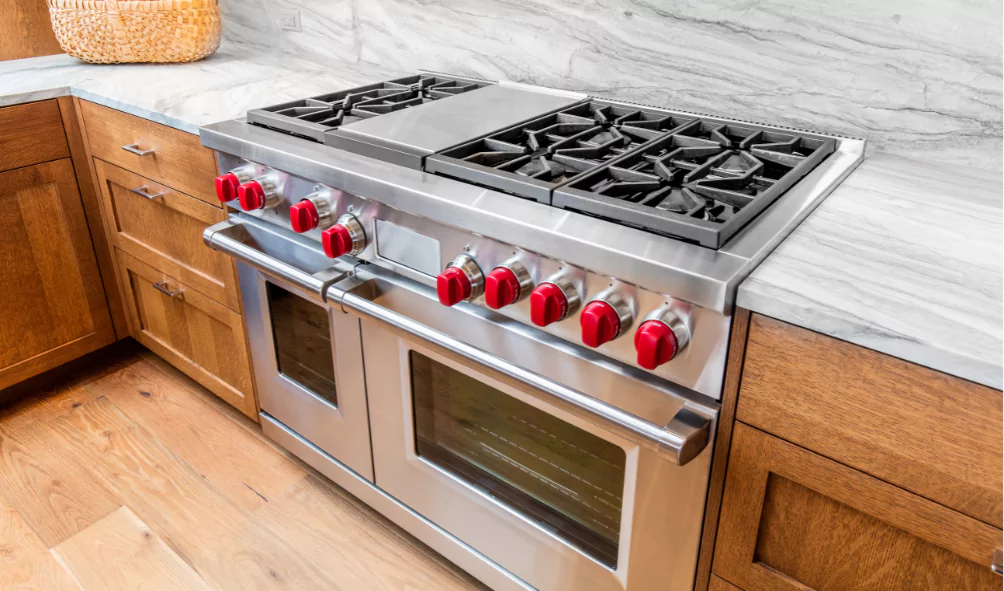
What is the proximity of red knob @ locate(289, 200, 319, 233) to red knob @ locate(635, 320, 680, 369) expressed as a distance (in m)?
0.61

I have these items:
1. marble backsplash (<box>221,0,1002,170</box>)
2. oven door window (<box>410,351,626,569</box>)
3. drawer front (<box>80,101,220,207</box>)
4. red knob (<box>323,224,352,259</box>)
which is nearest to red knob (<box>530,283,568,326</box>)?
oven door window (<box>410,351,626,569</box>)

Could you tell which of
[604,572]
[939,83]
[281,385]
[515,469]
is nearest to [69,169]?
[281,385]

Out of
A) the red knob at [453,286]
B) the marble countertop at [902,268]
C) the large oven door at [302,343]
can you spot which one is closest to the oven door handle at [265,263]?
the large oven door at [302,343]

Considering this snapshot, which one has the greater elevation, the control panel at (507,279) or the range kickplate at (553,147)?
the range kickplate at (553,147)

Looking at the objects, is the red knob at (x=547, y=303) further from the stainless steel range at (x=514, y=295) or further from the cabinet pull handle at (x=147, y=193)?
the cabinet pull handle at (x=147, y=193)

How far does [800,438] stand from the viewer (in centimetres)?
81

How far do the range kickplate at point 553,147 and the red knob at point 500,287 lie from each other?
12cm

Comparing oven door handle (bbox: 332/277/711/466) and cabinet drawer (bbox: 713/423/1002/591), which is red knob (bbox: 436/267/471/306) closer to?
oven door handle (bbox: 332/277/711/466)

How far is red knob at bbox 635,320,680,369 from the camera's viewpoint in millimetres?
801

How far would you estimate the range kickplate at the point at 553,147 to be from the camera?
3.34ft

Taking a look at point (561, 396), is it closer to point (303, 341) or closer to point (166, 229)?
point (303, 341)

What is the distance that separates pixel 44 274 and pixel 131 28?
2.21ft

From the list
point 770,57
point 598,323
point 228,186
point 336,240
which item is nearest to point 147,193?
point 228,186

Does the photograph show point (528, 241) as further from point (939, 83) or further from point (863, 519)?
point (939, 83)
